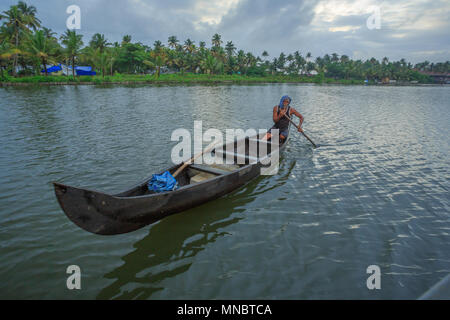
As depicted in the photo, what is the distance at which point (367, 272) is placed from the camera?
425 centimetres

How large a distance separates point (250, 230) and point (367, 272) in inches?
87.3

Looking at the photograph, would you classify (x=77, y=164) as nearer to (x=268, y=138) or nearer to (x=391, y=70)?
(x=268, y=138)

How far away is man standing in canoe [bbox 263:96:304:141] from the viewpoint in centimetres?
1021

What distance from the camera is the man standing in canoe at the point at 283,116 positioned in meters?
10.2

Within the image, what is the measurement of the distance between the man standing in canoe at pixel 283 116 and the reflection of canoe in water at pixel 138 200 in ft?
13.0

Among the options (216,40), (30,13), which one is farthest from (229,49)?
(30,13)

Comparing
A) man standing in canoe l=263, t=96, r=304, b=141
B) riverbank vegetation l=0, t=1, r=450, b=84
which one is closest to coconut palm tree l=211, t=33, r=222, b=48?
riverbank vegetation l=0, t=1, r=450, b=84

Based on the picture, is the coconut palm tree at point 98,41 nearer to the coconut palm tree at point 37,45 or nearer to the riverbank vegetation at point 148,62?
the riverbank vegetation at point 148,62

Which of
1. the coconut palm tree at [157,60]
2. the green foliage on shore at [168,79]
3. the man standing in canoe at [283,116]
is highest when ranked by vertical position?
the coconut palm tree at [157,60]

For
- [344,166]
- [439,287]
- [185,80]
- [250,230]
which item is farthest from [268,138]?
[185,80]

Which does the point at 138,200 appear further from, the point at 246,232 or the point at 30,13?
the point at 30,13

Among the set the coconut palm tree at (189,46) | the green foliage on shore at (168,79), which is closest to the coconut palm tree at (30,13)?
the green foliage on shore at (168,79)

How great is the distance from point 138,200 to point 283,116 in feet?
25.4

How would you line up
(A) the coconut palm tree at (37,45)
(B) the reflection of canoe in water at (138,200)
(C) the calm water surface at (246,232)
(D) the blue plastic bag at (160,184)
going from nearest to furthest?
(B) the reflection of canoe in water at (138,200), (C) the calm water surface at (246,232), (D) the blue plastic bag at (160,184), (A) the coconut palm tree at (37,45)
